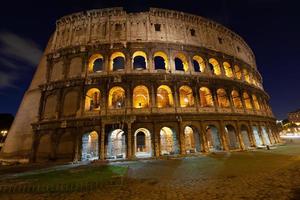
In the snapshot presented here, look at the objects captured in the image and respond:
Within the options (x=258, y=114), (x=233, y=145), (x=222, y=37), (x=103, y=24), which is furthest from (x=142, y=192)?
(x=222, y=37)

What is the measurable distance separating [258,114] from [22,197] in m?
22.5

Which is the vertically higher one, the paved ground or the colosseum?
the colosseum

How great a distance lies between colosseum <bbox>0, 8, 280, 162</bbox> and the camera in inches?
572

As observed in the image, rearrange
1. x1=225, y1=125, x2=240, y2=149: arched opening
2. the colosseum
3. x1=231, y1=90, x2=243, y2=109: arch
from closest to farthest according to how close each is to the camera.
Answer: the colosseum, x1=225, y1=125, x2=240, y2=149: arched opening, x1=231, y1=90, x2=243, y2=109: arch

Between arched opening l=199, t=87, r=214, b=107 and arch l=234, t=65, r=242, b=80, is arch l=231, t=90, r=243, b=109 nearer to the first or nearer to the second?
arch l=234, t=65, r=242, b=80

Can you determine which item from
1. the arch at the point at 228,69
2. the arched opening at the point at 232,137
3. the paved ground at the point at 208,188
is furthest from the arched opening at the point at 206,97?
the paved ground at the point at 208,188

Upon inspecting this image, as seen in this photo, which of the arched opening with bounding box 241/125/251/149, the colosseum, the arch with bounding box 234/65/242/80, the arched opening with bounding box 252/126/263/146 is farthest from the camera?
the arch with bounding box 234/65/242/80

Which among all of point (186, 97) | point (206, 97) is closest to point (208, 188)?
point (186, 97)

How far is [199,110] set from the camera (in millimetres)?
15719

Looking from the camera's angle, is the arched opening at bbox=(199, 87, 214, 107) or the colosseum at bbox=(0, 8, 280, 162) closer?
the colosseum at bbox=(0, 8, 280, 162)

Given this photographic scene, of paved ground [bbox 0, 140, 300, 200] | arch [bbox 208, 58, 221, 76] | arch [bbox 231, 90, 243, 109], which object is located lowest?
paved ground [bbox 0, 140, 300, 200]

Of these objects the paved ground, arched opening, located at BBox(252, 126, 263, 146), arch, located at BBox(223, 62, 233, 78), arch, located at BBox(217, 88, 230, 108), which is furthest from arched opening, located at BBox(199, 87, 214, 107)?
the paved ground

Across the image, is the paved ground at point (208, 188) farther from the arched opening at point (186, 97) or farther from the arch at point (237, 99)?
the arch at point (237, 99)

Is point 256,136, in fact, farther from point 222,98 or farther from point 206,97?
point 206,97
